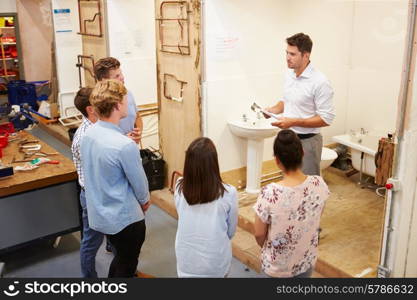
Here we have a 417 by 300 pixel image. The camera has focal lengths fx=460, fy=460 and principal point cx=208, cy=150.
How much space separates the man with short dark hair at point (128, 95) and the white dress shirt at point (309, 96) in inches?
48.8

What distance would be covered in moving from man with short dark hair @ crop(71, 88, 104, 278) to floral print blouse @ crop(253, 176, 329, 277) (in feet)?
4.47

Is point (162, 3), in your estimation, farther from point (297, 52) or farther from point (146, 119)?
point (146, 119)

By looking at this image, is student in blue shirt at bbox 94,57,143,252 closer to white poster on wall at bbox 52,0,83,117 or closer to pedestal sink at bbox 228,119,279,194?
pedestal sink at bbox 228,119,279,194

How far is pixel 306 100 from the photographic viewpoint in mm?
3516

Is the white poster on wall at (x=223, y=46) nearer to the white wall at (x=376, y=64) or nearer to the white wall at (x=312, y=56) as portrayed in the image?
the white wall at (x=312, y=56)

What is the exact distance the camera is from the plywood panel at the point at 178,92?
4438 millimetres

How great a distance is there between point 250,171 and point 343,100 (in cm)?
189

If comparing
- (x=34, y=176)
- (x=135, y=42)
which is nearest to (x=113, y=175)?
(x=34, y=176)

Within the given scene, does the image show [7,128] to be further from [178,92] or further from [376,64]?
[376,64]

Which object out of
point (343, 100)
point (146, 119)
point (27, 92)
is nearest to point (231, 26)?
point (343, 100)

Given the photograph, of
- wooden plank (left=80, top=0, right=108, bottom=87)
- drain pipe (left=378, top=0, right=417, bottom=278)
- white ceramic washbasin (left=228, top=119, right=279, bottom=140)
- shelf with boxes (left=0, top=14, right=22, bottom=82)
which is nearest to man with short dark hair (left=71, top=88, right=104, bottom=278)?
white ceramic washbasin (left=228, top=119, right=279, bottom=140)

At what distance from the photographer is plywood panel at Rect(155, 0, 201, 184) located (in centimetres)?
444

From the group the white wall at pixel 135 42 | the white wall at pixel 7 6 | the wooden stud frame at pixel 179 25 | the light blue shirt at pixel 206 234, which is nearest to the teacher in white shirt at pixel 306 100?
the wooden stud frame at pixel 179 25

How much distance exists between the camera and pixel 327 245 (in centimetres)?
383
